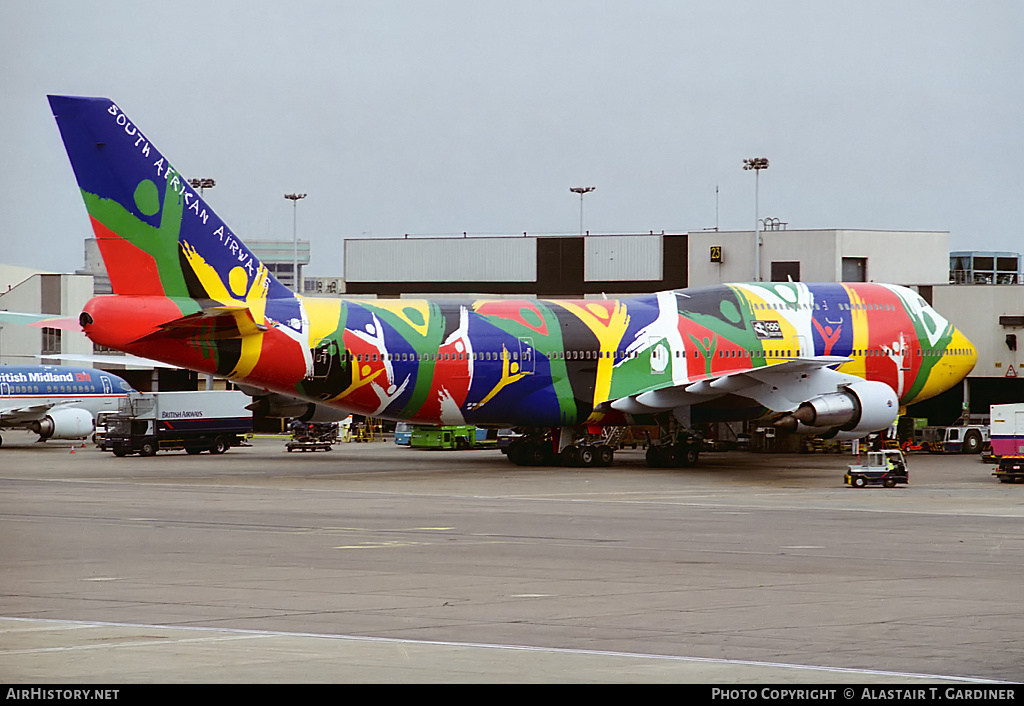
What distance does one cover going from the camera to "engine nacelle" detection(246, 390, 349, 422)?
4588 cm

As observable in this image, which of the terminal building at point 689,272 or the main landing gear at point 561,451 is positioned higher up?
the terminal building at point 689,272

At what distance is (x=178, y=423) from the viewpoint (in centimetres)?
5991

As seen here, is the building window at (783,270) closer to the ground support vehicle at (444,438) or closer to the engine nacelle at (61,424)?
the ground support vehicle at (444,438)

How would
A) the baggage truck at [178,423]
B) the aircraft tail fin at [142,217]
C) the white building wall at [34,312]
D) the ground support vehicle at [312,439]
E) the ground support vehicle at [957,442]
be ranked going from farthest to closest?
the white building wall at [34,312] → the ground support vehicle at [312,439] → the baggage truck at [178,423] → the ground support vehicle at [957,442] → the aircraft tail fin at [142,217]

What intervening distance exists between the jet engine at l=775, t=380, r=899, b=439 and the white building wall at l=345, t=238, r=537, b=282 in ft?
104

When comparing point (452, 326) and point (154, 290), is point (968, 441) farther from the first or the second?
point (154, 290)

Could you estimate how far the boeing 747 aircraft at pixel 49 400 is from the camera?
68.7 meters

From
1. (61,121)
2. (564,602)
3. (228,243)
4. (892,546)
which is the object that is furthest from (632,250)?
(564,602)

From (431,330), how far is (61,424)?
34455 mm

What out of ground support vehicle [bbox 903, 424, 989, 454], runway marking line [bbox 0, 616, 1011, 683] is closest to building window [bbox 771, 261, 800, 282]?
ground support vehicle [bbox 903, 424, 989, 454]

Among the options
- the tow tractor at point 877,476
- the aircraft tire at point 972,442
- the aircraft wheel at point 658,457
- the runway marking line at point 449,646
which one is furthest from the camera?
the aircraft tire at point 972,442

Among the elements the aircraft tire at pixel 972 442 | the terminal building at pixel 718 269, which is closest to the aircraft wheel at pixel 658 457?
the aircraft tire at pixel 972 442

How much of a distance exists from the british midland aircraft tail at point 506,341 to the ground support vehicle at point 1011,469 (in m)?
4.28

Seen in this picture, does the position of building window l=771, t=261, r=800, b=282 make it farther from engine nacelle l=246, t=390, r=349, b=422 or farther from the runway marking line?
the runway marking line
